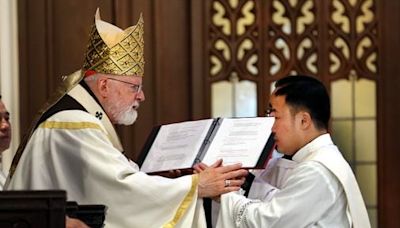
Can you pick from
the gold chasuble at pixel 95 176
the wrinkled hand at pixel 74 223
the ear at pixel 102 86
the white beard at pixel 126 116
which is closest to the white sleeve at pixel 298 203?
the gold chasuble at pixel 95 176

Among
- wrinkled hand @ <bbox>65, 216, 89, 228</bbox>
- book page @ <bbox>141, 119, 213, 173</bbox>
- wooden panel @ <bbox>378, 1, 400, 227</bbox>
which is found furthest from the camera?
wooden panel @ <bbox>378, 1, 400, 227</bbox>

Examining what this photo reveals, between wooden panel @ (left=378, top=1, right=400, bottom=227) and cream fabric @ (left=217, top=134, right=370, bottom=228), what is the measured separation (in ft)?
4.54

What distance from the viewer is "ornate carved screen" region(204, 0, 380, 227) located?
16.3ft

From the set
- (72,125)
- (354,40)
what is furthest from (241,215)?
(354,40)

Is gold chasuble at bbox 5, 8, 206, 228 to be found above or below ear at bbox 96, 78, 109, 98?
below

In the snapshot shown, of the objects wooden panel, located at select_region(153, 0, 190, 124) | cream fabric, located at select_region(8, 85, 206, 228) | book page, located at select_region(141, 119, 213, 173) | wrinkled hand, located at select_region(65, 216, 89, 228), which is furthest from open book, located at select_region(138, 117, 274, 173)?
wooden panel, located at select_region(153, 0, 190, 124)

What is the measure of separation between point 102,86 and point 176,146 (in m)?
0.34

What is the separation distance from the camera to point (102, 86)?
376 cm

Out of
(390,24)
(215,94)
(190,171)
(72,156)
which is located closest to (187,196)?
(190,171)

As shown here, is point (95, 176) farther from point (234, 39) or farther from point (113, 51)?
point (234, 39)

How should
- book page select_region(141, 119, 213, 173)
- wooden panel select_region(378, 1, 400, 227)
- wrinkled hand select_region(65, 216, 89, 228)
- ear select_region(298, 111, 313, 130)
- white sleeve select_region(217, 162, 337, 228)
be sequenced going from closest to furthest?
wrinkled hand select_region(65, 216, 89, 228), white sleeve select_region(217, 162, 337, 228), ear select_region(298, 111, 313, 130), book page select_region(141, 119, 213, 173), wooden panel select_region(378, 1, 400, 227)

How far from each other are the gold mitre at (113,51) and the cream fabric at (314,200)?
67 cm

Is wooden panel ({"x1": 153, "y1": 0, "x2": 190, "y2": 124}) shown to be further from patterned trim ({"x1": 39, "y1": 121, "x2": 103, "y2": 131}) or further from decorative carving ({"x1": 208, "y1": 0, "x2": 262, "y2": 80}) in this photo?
patterned trim ({"x1": 39, "y1": 121, "x2": 103, "y2": 131})

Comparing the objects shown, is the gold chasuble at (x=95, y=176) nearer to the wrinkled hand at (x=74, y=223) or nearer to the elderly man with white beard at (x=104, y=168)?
the elderly man with white beard at (x=104, y=168)
